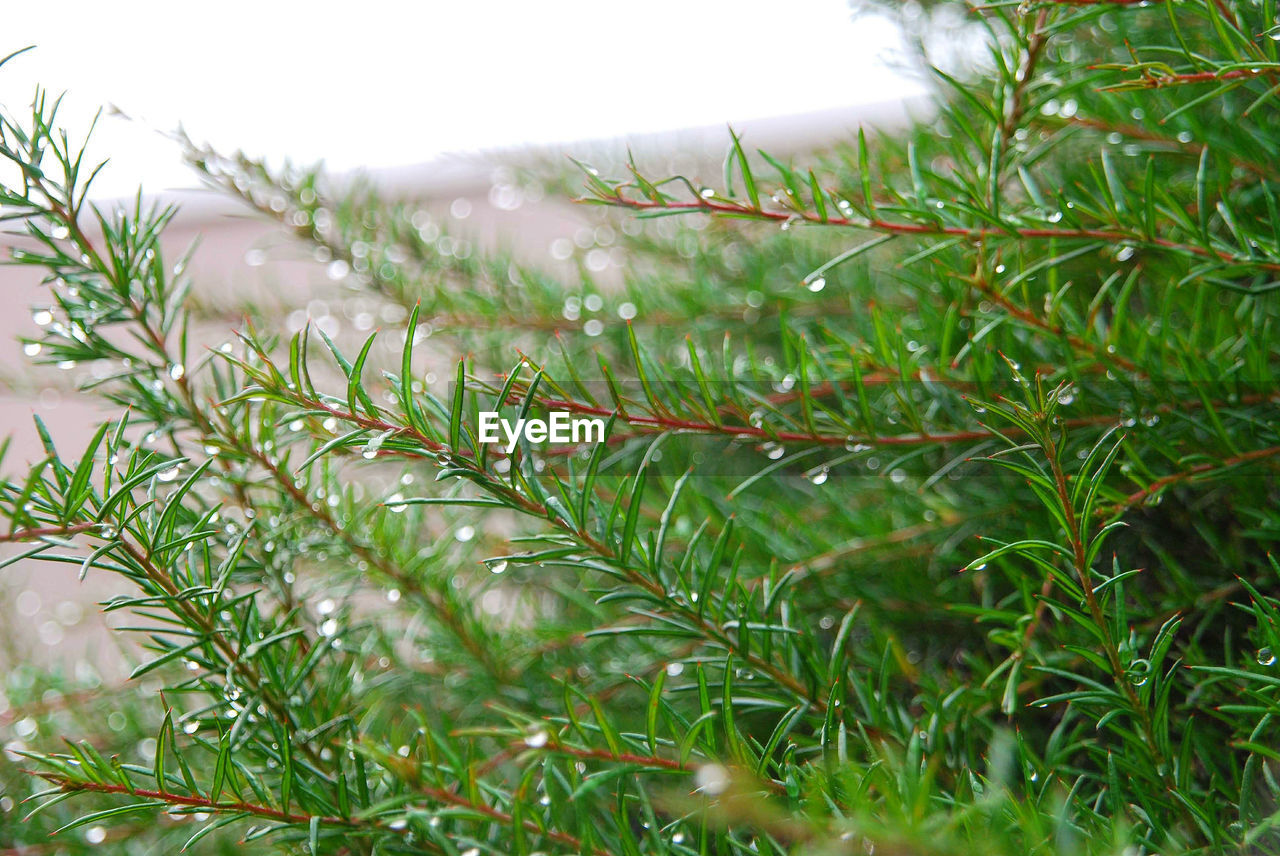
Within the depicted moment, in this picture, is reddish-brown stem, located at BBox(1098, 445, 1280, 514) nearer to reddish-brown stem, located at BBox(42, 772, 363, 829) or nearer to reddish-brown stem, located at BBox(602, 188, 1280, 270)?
reddish-brown stem, located at BBox(602, 188, 1280, 270)

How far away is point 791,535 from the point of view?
310 millimetres

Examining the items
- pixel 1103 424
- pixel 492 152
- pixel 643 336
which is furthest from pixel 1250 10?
pixel 492 152

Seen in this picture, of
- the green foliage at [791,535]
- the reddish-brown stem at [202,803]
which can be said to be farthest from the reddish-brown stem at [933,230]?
the reddish-brown stem at [202,803]

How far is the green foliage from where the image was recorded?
0.18 m

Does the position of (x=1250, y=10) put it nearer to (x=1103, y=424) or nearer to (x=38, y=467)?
(x=1103, y=424)

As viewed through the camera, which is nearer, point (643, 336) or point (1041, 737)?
point (1041, 737)

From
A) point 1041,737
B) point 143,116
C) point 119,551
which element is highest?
point 143,116

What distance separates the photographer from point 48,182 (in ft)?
0.73

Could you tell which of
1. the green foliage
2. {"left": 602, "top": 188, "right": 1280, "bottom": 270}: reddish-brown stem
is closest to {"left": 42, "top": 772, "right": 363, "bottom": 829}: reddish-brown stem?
the green foliage

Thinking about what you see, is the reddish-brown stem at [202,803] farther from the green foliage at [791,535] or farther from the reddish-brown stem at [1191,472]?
the reddish-brown stem at [1191,472]

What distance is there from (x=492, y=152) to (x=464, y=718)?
1.04 feet

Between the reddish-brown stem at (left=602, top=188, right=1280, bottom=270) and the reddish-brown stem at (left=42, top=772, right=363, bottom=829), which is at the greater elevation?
the reddish-brown stem at (left=602, top=188, right=1280, bottom=270)

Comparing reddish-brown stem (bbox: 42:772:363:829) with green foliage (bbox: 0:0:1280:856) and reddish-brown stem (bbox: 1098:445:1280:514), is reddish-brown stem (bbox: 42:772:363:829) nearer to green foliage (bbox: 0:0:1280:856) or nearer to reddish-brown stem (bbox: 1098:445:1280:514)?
green foliage (bbox: 0:0:1280:856)

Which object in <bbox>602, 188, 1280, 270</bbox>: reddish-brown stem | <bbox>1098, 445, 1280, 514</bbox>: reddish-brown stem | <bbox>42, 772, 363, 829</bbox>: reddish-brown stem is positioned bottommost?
<bbox>42, 772, 363, 829</bbox>: reddish-brown stem
